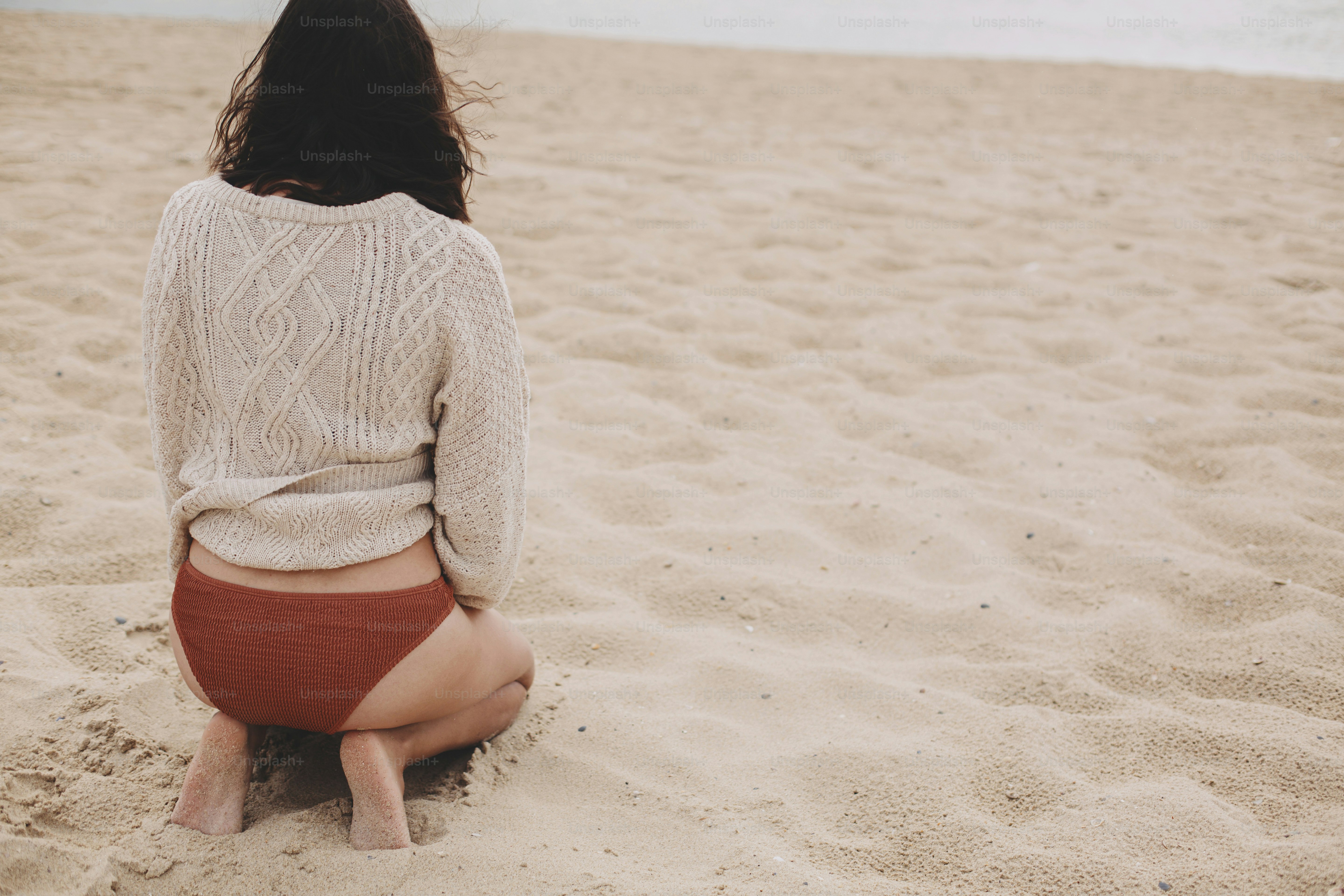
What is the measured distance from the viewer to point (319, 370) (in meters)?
1.41

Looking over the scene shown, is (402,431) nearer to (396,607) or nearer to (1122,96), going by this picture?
(396,607)

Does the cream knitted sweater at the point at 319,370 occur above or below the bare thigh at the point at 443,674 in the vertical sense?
above

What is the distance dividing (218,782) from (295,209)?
0.91 metres

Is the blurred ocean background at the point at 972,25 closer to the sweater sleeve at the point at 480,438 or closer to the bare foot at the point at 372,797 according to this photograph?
the sweater sleeve at the point at 480,438

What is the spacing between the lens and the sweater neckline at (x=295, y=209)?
4.54 ft

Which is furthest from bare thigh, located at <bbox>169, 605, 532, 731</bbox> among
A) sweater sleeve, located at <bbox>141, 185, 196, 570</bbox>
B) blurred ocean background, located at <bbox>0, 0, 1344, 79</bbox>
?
blurred ocean background, located at <bbox>0, 0, 1344, 79</bbox>

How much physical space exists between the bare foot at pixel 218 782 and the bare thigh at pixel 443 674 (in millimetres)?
56

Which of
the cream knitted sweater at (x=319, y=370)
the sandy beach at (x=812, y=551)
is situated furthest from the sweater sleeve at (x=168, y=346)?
the sandy beach at (x=812, y=551)

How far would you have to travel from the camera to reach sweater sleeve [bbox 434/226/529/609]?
1.47m

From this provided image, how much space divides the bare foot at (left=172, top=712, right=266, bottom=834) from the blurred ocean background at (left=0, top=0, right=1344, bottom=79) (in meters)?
9.86

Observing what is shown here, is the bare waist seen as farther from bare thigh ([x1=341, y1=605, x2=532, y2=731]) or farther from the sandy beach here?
the sandy beach

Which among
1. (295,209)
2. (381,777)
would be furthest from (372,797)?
(295,209)

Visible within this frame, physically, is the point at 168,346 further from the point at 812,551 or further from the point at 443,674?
the point at 812,551

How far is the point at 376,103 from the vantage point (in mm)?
1409
